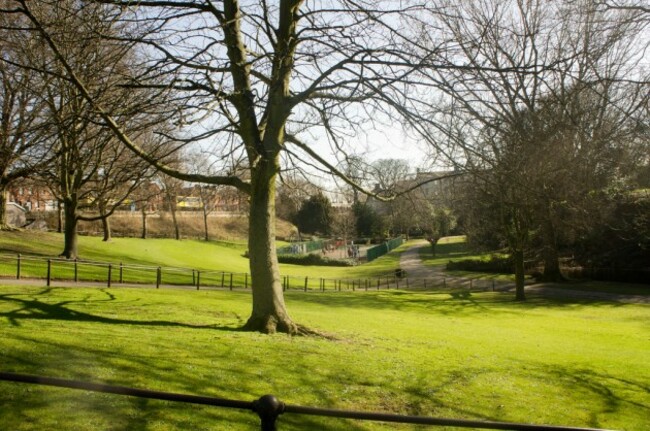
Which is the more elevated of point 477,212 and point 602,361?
point 477,212

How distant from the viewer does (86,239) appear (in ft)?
133

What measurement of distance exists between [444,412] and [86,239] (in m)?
39.1

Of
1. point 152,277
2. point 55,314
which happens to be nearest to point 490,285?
point 152,277

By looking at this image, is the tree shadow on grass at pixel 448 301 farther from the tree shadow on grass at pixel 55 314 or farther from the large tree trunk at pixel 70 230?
the large tree trunk at pixel 70 230

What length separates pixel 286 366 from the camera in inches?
326

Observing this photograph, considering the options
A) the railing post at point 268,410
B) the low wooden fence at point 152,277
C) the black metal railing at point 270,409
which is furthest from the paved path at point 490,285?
the railing post at point 268,410

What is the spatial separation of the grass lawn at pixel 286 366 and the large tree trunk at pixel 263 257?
664 mm

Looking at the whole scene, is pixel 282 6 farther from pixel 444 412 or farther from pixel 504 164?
pixel 444 412

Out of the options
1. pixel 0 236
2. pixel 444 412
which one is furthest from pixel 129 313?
pixel 0 236

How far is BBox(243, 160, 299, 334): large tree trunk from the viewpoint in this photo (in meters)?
11.4

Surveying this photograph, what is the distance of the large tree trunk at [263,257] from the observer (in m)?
11.4

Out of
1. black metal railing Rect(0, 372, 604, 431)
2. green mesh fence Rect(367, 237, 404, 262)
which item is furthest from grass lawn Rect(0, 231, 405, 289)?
black metal railing Rect(0, 372, 604, 431)

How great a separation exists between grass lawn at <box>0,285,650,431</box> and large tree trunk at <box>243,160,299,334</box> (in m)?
0.66

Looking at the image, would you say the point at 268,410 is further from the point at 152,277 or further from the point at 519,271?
the point at 519,271
